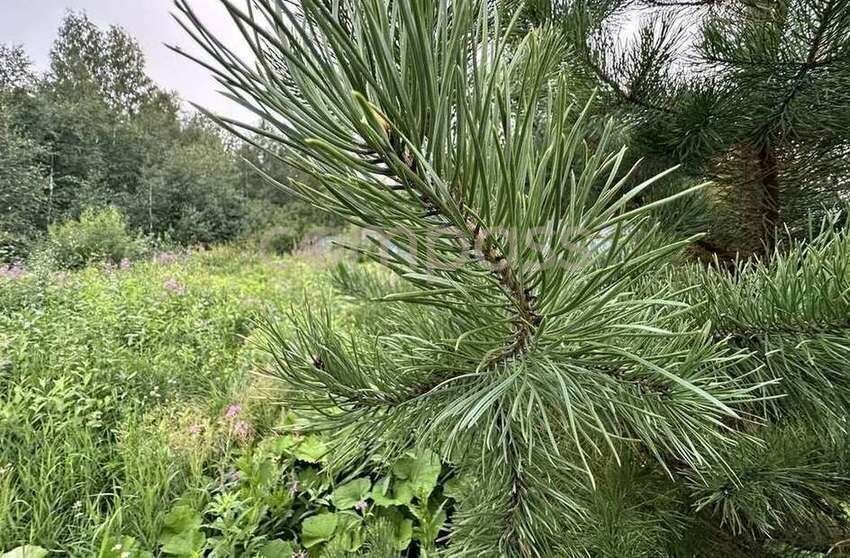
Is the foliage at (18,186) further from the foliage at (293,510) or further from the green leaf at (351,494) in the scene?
the green leaf at (351,494)

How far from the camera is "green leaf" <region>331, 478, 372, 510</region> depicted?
1362mm

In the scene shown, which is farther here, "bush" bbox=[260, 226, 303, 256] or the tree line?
"bush" bbox=[260, 226, 303, 256]

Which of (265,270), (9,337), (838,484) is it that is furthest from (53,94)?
(838,484)

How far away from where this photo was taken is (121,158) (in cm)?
1012

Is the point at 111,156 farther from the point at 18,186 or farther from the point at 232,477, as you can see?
the point at 232,477

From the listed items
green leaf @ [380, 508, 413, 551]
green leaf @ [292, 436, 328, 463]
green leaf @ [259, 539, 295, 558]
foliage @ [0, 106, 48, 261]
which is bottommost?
green leaf @ [259, 539, 295, 558]

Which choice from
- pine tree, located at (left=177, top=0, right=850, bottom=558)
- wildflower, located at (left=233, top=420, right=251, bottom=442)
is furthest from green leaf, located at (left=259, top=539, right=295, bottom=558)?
pine tree, located at (left=177, top=0, right=850, bottom=558)

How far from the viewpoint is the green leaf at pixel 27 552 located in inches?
45.1

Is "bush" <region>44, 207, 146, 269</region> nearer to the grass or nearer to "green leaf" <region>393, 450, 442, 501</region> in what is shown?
the grass

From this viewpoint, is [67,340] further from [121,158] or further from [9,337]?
[121,158]

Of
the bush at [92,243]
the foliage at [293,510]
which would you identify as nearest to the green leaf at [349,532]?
the foliage at [293,510]

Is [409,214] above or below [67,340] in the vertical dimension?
above

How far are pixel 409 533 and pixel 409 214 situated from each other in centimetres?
129

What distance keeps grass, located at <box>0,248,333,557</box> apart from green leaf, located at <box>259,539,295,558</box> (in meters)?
0.34
